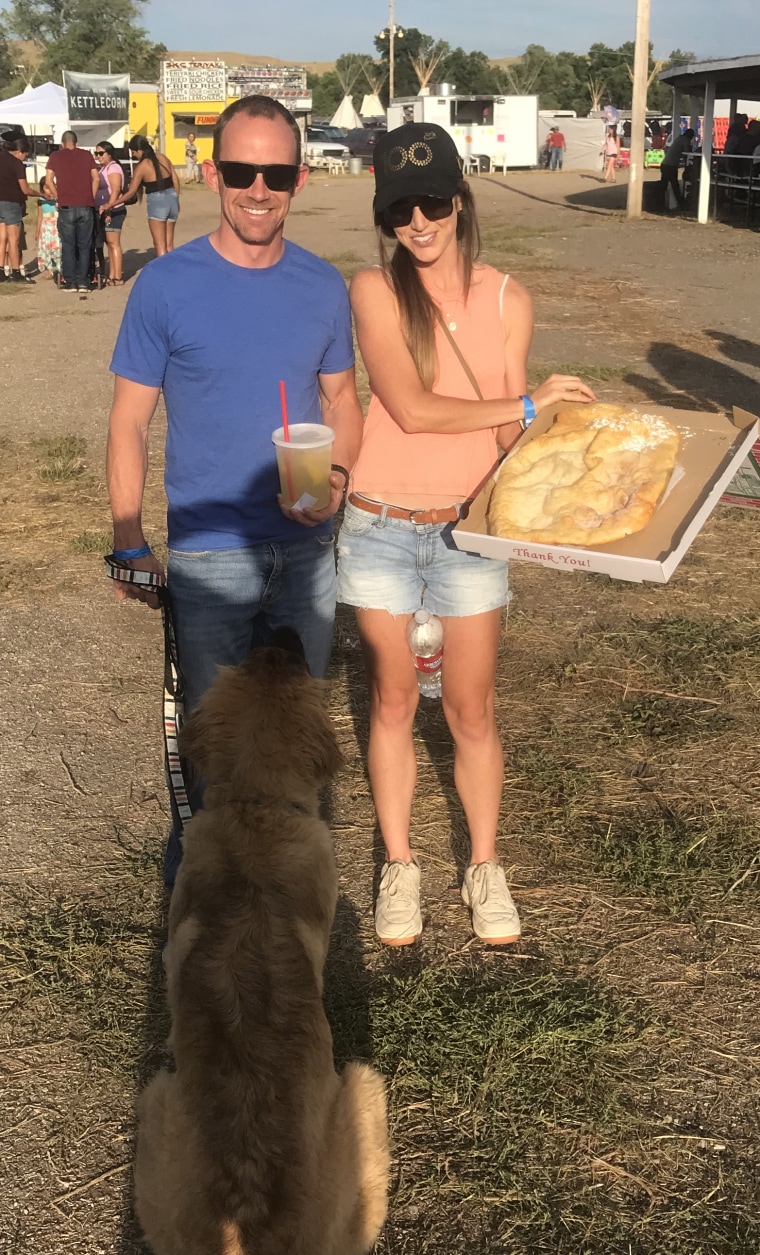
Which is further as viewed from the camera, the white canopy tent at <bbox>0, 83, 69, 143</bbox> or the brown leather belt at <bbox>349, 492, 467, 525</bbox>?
the white canopy tent at <bbox>0, 83, 69, 143</bbox>

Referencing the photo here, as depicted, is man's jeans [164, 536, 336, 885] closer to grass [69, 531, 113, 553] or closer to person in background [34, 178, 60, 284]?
grass [69, 531, 113, 553]

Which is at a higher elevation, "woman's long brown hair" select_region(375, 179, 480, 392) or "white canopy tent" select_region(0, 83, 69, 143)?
"white canopy tent" select_region(0, 83, 69, 143)

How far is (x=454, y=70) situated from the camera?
92625 millimetres

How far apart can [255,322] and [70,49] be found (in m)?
101

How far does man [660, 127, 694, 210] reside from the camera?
100 feet

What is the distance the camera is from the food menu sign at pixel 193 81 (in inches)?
1875

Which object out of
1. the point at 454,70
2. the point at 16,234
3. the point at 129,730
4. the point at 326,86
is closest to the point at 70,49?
the point at 326,86

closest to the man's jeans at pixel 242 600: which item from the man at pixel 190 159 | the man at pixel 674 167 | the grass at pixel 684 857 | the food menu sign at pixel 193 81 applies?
the grass at pixel 684 857

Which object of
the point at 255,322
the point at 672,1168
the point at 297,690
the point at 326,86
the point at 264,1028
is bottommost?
the point at 672,1168

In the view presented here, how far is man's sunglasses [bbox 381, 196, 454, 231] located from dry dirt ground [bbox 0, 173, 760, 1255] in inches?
96.5

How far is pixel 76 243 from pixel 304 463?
17543 millimetres

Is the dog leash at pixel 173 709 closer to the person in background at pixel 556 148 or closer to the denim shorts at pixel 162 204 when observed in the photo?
the denim shorts at pixel 162 204

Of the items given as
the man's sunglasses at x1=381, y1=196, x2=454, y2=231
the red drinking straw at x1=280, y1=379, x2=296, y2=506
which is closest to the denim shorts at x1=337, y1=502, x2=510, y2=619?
the red drinking straw at x1=280, y1=379, x2=296, y2=506

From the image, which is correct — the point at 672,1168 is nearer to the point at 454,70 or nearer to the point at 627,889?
the point at 627,889
